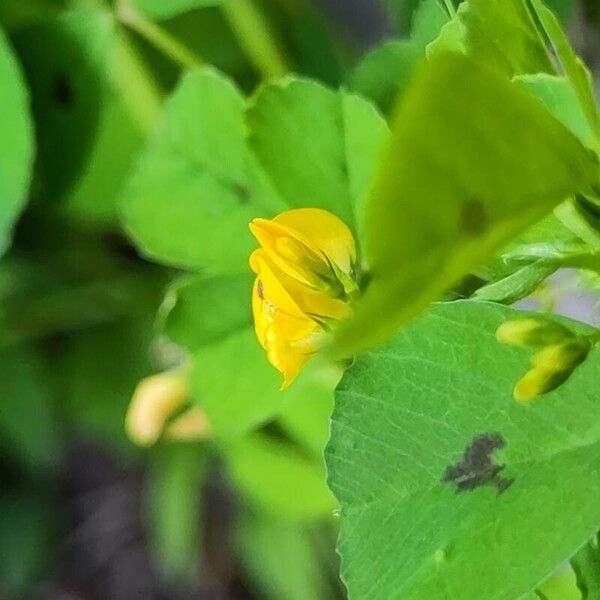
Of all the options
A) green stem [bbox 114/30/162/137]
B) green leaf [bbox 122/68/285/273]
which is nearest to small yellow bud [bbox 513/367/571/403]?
green leaf [bbox 122/68/285/273]

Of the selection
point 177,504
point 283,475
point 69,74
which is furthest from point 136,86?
point 177,504

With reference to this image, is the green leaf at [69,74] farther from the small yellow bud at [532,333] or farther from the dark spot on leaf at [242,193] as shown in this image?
the small yellow bud at [532,333]

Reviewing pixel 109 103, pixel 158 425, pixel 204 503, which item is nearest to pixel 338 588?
pixel 204 503

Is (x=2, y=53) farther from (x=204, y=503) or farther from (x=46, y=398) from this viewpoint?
(x=204, y=503)

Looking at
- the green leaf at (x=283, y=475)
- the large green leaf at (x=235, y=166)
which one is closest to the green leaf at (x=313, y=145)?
the large green leaf at (x=235, y=166)

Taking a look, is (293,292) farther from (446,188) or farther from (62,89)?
(62,89)

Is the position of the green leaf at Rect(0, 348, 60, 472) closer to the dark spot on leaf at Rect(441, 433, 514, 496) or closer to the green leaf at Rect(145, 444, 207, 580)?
the green leaf at Rect(145, 444, 207, 580)
